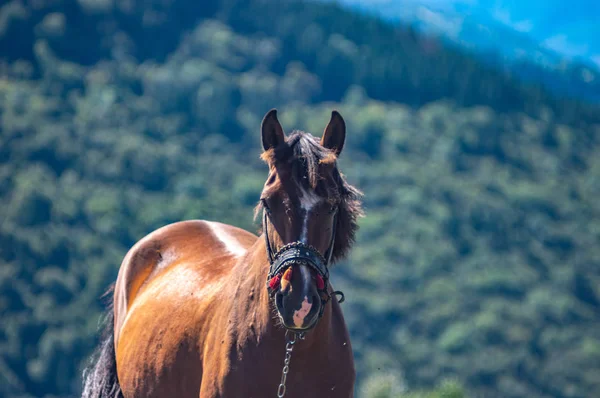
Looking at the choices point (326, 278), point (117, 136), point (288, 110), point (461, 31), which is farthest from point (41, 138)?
point (326, 278)

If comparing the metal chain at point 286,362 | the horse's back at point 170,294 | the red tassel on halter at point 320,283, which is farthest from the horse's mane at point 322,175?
the horse's back at point 170,294

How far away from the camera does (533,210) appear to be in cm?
16538

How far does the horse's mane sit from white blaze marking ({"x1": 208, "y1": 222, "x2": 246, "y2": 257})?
166 cm

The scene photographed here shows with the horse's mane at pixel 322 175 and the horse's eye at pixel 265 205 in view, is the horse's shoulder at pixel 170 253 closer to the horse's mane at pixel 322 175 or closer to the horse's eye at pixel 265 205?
the horse's mane at pixel 322 175

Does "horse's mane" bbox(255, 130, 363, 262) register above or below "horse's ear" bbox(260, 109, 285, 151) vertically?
below

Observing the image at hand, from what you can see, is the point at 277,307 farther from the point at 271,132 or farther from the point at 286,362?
the point at 271,132

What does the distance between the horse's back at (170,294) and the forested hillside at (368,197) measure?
8097 cm

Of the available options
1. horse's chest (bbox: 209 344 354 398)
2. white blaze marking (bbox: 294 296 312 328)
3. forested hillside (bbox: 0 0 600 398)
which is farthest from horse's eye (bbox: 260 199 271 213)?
forested hillside (bbox: 0 0 600 398)

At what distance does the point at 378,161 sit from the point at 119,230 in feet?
208

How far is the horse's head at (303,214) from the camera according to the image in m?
5.08

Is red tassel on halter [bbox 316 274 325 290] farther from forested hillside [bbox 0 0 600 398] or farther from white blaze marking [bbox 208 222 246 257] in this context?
forested hillside [bbox 0 0 600 398]

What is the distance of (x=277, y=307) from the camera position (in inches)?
201

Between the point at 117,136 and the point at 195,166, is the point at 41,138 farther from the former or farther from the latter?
the point at 195,166

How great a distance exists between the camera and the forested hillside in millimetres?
117062
